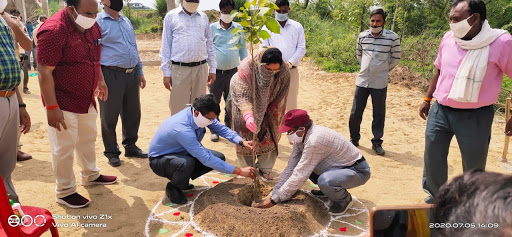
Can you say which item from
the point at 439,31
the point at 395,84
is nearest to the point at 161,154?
the point at 395,84

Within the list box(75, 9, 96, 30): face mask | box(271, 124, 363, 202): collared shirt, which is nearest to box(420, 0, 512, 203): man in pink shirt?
box(271, 124, 363, 202): collared shirt

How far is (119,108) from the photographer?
492 centimetres

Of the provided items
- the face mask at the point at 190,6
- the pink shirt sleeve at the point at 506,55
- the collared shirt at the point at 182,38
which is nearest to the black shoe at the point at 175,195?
the collared shirt at the point at 182,38

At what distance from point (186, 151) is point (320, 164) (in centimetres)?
A: 134

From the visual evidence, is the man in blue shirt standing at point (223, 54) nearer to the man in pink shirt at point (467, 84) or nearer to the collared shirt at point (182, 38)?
the collared shirt at point (182, 38)

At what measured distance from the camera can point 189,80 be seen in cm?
534

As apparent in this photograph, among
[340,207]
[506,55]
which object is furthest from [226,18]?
[506,55]

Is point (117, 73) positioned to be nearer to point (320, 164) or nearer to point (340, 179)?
point (320, 164)

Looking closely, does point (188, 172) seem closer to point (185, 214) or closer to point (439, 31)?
point (185, 214)

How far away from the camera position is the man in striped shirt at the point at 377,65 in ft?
17.7

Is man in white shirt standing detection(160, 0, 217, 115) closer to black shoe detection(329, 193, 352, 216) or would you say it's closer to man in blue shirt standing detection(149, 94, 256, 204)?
man in blue shirt standing detection(149, 94, 256, 204)

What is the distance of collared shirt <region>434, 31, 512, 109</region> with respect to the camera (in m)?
3.06

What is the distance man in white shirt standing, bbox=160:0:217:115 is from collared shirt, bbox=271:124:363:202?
2080mm

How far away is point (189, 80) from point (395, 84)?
629 centimetres
